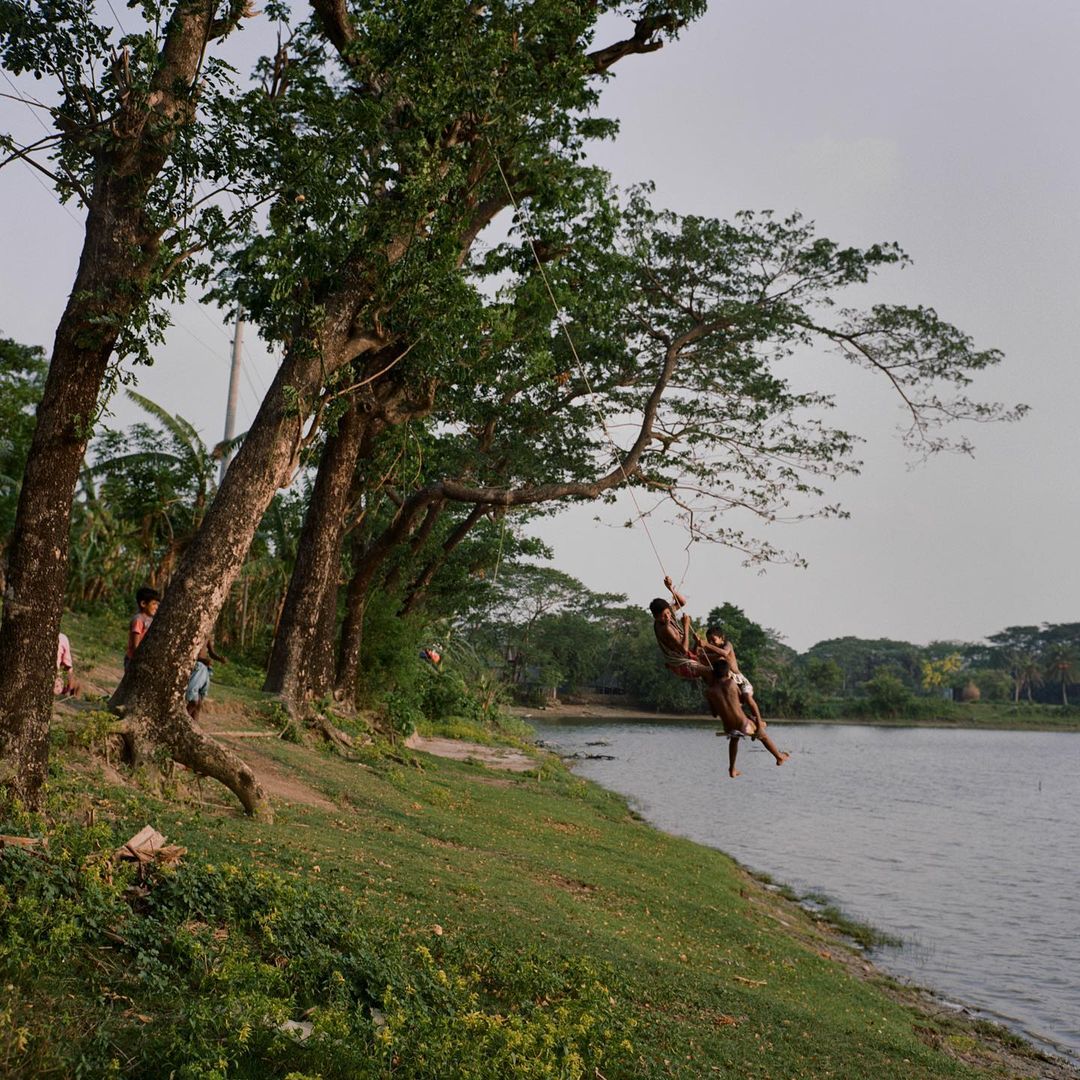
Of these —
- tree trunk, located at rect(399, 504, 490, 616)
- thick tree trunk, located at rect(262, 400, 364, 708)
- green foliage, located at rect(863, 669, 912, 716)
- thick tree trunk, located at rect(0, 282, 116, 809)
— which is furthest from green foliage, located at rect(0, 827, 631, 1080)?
green foliage, located at rect(863, 669, 912, 716)

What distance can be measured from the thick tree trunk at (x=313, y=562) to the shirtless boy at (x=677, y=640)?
891 centimetres

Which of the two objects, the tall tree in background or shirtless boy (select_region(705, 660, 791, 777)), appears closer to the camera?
shirtless boy (select_region(705, 660, 791, 777))

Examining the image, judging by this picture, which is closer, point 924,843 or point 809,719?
point 924,843

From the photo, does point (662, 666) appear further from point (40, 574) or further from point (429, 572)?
point (40, 574)

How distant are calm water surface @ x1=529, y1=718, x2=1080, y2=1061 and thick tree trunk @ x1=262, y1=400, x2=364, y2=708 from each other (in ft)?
33.5

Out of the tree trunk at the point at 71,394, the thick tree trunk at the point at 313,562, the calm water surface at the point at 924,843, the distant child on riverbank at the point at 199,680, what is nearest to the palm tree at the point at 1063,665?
the calm water surface at the point at 924,843

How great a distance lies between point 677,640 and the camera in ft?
32.2

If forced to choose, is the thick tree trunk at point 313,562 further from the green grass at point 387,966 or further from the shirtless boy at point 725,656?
the shirtless boy at point 725,656

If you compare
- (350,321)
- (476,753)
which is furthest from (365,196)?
(476,753)

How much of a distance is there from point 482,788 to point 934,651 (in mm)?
127152

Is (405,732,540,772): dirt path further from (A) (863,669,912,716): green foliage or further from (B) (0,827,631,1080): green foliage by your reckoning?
(A) (863,669,912,716): green foliage

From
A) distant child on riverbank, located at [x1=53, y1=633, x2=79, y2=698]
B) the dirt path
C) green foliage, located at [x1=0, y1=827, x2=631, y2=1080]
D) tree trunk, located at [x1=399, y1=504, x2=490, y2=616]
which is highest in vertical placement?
tree trunk, located at [x1=399, y1=504, x2=490, y2=616]

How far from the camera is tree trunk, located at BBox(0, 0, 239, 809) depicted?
739 cm

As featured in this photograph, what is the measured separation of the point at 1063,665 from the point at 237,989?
12031 centimetres
